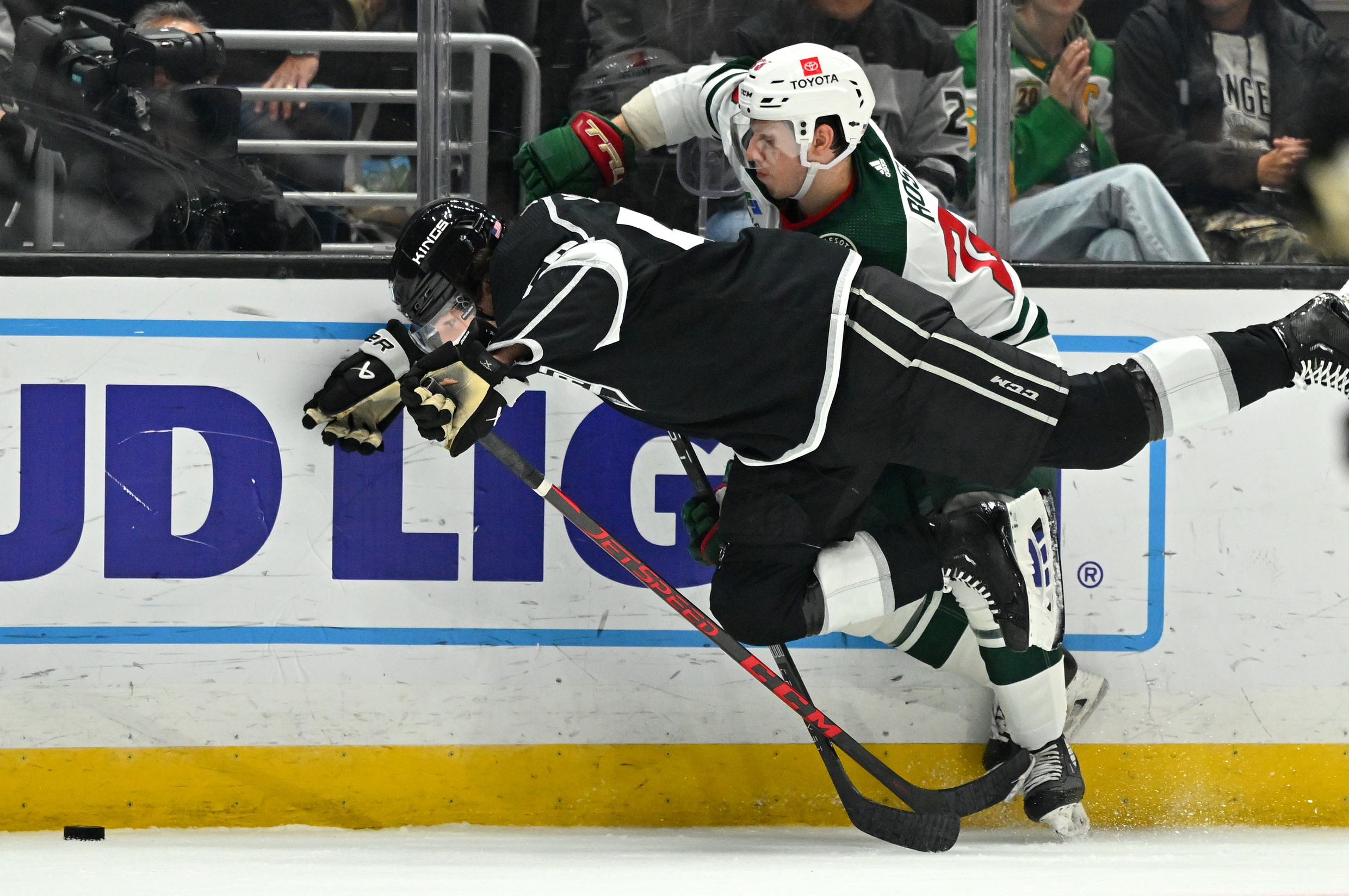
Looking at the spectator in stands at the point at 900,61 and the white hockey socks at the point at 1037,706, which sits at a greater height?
the spectator in stands at the point at 900,61

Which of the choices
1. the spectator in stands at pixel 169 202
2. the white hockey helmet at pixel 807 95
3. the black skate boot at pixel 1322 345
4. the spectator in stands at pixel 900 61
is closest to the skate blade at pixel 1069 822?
the black skate boot at pixel 1322 345

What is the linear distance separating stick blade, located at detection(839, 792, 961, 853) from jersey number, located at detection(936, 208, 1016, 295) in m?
0.96

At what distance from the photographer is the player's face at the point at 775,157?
6.90ft

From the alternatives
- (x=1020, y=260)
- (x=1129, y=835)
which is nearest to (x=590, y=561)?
(x=1020, y=260)

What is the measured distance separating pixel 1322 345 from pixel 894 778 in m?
1.06

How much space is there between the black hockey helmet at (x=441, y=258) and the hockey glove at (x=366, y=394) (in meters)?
0.16

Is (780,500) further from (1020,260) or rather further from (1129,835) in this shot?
(1129,835)

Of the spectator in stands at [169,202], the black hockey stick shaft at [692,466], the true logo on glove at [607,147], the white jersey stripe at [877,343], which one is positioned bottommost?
the black hockey stick shaft at [692,466]

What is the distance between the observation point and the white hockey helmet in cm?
207

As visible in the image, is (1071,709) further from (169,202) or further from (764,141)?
(169,202)

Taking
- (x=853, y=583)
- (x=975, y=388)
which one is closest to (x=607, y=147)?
(x=975, y=388)

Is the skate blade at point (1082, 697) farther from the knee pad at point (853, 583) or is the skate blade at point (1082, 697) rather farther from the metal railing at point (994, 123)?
the metal railing at point (994, 123)

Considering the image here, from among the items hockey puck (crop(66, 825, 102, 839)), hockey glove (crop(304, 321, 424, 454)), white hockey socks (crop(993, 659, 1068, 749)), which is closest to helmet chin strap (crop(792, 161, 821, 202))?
hockey glove (crop(304, 321, 424, 454))

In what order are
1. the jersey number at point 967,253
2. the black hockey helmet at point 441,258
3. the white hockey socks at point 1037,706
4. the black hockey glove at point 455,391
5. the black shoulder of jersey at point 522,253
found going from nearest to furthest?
the black hockey glove at point 455,391, the black shoulder of jersey at point 522,253, the black hockey helmet at point 441,258, the jersey number at point 967,253, the white hockey socks at point 1037,706
